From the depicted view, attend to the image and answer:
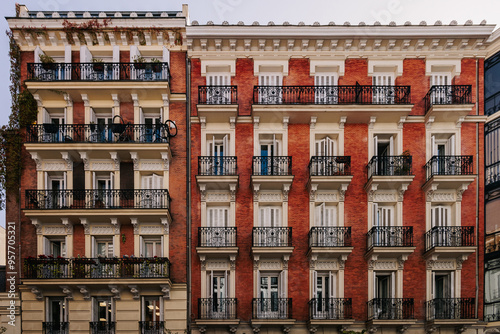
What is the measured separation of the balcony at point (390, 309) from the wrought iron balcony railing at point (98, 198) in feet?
32.9

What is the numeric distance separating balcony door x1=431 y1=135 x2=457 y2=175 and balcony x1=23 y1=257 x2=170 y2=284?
1288cm

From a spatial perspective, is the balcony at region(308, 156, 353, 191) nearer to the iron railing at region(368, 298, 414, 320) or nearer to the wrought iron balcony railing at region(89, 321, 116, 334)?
the iron railing at region(368, 298, 414, 320)

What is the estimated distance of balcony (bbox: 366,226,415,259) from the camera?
19781mm

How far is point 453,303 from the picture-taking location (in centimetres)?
1975

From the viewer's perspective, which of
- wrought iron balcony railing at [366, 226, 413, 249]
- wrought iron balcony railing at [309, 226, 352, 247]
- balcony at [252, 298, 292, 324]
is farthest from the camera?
wrought iron balcony railing at [309, 226, 352, 247]

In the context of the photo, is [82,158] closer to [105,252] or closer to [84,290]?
[105,252]

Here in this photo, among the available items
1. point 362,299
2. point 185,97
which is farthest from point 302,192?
point 185,97

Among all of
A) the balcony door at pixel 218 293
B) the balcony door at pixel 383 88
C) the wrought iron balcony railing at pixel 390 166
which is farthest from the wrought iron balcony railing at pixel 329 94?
the balcony door at pixel 218 293

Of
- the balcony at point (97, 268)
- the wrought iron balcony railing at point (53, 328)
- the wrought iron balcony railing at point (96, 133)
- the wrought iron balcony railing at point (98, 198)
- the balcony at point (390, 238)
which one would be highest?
the wrought iron balcony railing at point (96, 133)

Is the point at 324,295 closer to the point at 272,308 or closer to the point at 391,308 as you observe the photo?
the point at 272,308

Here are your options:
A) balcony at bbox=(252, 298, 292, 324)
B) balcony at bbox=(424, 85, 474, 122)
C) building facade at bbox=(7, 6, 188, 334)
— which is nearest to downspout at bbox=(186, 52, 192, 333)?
building facade at bbox=(7, 6, 188, 334)

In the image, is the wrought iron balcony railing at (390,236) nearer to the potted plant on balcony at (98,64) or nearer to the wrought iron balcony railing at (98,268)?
the wrought iron balcony railing at (98,268)

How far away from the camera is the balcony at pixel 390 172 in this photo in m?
20.0

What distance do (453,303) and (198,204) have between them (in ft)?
39.7
